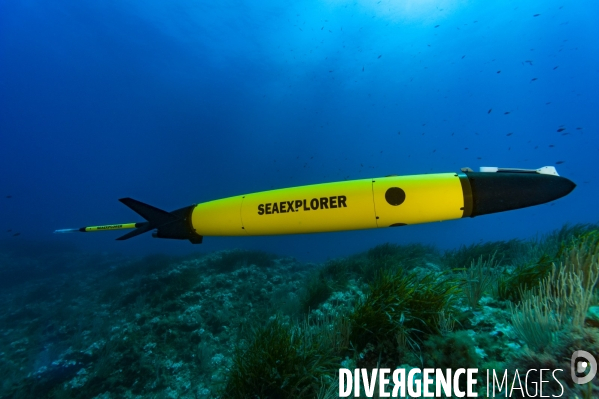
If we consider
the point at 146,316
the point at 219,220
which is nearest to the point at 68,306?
the point at 146,316

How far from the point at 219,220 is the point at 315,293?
2879 mm

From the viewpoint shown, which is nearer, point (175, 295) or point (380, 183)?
point (380, 183)

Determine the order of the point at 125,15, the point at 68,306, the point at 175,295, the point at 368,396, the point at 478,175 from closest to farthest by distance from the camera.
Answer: the point at 368,396
the point at 478,175
the point at 175,295
the point at 68,306
the point at 125,15

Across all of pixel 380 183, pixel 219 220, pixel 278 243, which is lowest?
pixel 278 243

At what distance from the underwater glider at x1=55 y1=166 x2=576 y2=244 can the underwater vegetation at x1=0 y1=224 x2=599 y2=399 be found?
803mm

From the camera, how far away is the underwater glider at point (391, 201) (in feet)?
10.4

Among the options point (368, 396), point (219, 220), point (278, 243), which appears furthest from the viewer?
point (278, 243)

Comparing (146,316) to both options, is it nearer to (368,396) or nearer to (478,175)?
(368,396)

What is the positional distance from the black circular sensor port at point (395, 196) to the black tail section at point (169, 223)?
381cm

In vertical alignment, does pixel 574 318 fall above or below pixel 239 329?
above

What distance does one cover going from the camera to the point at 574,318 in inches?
81.4
